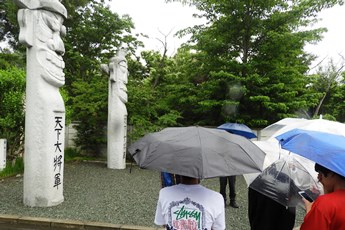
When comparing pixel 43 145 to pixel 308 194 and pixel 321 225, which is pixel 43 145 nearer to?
pixel 308 194

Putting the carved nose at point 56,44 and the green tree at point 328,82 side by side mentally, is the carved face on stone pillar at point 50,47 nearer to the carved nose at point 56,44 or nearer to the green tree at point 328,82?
the carved nose at point 56,44

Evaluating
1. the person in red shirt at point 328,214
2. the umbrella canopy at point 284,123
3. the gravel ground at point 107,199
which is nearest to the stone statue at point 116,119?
the gravel ground at point 107,199

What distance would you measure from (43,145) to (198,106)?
23.4ft

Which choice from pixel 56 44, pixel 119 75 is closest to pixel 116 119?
pixel 119 75

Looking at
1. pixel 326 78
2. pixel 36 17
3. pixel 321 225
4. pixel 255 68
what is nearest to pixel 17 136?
pixel 36 17

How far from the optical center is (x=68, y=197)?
6.22 m

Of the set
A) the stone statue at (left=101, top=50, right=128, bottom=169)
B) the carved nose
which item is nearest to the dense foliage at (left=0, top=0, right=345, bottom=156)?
the stone statue at (left=101, top=50, right=128, bottom=169)

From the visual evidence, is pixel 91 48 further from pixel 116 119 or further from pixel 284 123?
pixel 284 123

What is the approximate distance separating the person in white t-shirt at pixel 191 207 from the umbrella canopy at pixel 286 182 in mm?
661

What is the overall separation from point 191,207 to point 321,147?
3.24 ft

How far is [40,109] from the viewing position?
542 centimetres

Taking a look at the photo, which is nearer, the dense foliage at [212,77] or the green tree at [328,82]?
the dense foliage at [212,77]

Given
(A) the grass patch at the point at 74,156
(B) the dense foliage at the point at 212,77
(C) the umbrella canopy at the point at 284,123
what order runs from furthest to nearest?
(A) the grass patch at the point at 74,156 < (B) the dense foliage at the point at 212,77 < (C) the umbrella canopy at the point at 284,123

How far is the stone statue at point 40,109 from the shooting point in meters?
5.39
